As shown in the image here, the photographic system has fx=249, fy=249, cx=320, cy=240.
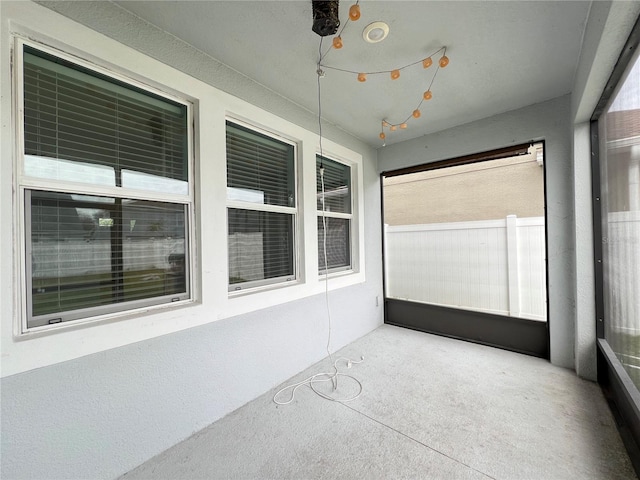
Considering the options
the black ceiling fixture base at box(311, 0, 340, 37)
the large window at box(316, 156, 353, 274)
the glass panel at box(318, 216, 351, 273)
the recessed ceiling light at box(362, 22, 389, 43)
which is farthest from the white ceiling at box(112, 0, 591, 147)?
the glass panel at box(318, 216, 351, 273)

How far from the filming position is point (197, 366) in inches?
61.8

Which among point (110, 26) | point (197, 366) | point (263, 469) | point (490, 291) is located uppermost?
point (110, 26)

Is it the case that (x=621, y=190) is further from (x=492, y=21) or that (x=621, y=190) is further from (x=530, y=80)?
(x=492, y=21)

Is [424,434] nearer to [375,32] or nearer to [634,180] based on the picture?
[634,180]

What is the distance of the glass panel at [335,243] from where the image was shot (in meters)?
2.65

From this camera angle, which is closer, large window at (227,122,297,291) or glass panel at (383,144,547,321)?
large window at (227,122,297,291)

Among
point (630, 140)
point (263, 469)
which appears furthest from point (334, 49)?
point (263, 469)

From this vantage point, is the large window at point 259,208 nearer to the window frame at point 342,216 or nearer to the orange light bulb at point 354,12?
the window frame at point 342,216

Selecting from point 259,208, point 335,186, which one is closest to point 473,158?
point 335,186

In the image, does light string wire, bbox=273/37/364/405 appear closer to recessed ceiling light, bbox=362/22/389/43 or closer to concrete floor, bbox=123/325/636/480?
concrete floor, bbox=123/325/636/480

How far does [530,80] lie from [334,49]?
1593mm

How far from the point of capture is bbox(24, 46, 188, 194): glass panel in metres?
1.16

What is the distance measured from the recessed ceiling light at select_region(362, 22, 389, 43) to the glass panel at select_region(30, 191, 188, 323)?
1546 millimetres

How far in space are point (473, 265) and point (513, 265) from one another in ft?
1.22
